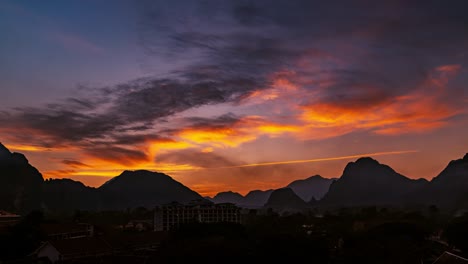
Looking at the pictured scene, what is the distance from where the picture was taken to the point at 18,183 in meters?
180

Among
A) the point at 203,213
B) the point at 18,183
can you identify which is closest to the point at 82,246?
the point at 203,213

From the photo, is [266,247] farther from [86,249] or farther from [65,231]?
[65,231]

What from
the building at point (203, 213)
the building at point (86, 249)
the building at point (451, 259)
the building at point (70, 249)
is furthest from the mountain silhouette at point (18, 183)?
the building at point (451, 259)

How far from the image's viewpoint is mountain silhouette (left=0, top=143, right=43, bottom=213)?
16800cm

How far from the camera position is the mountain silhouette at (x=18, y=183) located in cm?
16800

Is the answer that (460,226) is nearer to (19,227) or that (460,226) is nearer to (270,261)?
(270,261)

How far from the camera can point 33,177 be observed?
635 feet

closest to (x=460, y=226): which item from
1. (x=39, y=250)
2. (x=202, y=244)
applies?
(x=202, y=244)

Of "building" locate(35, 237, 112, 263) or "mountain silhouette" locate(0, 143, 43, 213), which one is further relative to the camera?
"mountain silhouette" locate(0, 143, 43, 213)

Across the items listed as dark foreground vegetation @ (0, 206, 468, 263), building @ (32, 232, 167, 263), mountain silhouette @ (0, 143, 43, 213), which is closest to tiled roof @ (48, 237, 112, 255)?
building @ (32, 232, 167, 263)

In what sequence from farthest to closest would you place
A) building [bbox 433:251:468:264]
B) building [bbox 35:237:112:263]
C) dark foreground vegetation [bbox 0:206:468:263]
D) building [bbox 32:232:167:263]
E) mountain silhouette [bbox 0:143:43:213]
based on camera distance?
mountain silhouette [bbox 0:143:43:213], building [bbox 35:237:112:263], building [bbox 32:232:167:263], dark foreground vegetation [bbox 0:206:468:263], building [bbox 433:251:468:264]

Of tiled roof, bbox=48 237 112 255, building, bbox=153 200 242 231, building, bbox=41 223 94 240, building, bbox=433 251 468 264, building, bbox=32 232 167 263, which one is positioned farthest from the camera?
building, bbox=153 200 242 231

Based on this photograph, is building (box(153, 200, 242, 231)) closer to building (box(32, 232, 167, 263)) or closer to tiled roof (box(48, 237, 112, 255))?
building (box(32, 232, 167, 263))

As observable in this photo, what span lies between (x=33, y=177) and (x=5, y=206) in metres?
41.9
